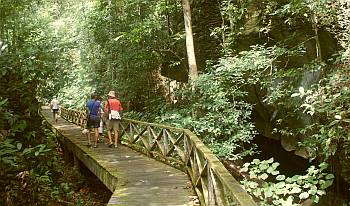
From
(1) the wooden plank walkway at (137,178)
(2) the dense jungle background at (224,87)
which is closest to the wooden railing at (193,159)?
(1) the wooden plank walkway at (137,178)

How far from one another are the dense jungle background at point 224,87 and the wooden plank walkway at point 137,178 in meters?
1.06

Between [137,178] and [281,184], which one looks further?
[137,178]

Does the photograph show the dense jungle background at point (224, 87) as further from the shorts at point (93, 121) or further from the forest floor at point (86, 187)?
the shorts at point (93, 121)

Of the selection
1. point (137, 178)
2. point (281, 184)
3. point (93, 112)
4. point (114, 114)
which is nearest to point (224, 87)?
point (114, 114)

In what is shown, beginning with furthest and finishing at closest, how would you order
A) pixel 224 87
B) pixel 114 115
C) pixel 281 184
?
pixel 224 87
pixel 114 115
pixel 281 184

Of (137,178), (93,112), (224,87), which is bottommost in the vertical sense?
(137,178)

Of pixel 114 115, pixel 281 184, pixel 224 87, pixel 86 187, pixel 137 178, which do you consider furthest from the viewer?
pixel 86 187

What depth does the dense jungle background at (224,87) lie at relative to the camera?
21.1 feet

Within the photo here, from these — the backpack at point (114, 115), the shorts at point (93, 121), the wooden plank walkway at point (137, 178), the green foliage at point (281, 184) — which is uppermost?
the backpack at point (114, 115)

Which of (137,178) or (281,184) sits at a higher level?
(281,184)

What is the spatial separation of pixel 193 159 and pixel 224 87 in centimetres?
454

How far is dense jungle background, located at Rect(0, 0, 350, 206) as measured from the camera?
6.43 metres

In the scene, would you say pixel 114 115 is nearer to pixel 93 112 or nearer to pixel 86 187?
pixel 93 112

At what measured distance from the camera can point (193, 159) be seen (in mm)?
7148
